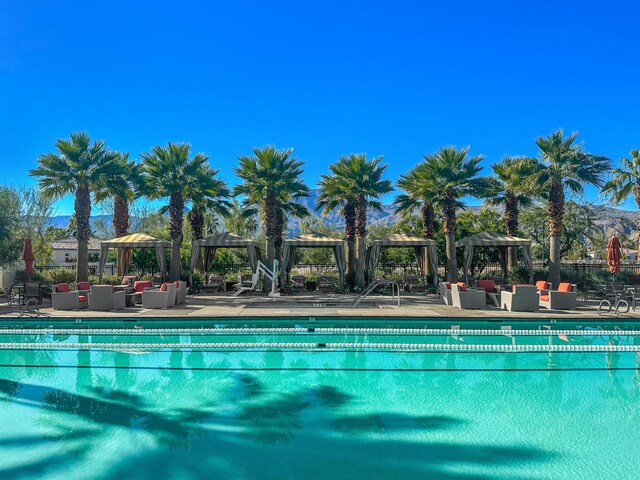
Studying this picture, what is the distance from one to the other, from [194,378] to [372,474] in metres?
3.92

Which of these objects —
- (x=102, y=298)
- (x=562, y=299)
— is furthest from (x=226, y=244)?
(x=562, y=299)

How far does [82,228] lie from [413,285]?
48.4ft

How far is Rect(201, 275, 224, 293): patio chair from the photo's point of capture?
18989 millimetres

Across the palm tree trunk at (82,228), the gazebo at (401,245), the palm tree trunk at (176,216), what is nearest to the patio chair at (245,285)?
the palm tree trunk at (176,216)

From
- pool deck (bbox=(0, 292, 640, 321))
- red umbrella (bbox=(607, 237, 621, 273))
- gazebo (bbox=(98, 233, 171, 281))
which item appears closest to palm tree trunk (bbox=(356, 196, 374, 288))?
pool deck (bbox=(0, 292, 640, 321))

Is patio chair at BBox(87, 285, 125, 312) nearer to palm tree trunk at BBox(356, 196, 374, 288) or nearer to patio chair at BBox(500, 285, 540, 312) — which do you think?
palm tree trunk at BBox(356, 196, 374, 288)

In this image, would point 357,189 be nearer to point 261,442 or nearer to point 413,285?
point 413,285

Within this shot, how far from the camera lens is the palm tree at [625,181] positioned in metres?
18.6

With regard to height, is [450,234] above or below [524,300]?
above

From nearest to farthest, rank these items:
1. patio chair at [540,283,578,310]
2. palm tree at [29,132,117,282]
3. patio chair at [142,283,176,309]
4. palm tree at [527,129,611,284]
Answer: patio chair at [540,283,578,310]
patio chair at [142,283,176,309]
palm tree at [29,132,117,282]
palm tree at [527,129,611,284]

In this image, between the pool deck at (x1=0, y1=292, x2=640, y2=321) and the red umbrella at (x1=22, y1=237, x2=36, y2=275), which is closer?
the pool deck at (x1=0, y1=292, x2=640, y2=321)

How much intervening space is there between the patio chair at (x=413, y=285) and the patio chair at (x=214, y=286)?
8.47 metres

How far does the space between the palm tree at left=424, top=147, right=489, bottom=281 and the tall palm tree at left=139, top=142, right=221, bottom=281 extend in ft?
34.8

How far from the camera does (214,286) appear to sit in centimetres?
1903
